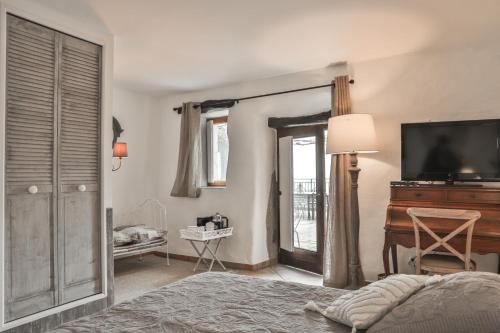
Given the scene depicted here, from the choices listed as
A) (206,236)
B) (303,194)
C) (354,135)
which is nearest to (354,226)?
(354,135)

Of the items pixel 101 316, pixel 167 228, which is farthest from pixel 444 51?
pixel 167 228

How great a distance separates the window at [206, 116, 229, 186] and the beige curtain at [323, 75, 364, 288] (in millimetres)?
1662

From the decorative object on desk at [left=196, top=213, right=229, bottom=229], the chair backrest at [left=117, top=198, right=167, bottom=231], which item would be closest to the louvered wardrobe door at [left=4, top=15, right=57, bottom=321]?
the decorative object on desk at [left=196, top=213, right=229, bottom=229]

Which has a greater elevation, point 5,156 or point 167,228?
point 5,156

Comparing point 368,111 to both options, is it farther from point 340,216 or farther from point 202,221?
point 202,221

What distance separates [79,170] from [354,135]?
2.31 m

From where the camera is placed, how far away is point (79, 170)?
282 centimetres

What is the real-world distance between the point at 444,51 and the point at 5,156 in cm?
364

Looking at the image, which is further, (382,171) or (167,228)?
(167,228)

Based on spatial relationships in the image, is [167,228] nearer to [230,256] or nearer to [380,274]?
[230,256]

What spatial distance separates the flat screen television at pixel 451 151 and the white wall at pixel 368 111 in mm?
211

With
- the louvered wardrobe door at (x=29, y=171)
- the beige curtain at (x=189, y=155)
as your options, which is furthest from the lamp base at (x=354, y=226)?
the louvered wardrobe door at (x=29, y=171)

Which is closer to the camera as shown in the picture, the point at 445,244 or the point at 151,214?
the point at 445,244

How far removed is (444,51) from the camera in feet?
11.2
